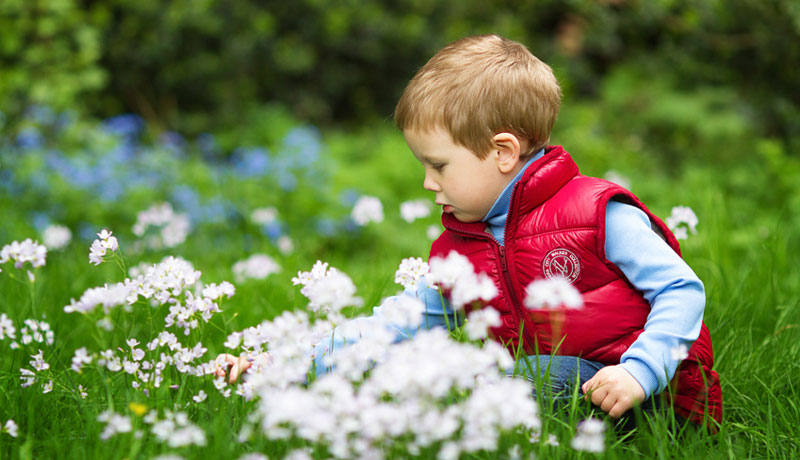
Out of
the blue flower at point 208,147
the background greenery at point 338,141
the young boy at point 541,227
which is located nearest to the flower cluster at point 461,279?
the background greenery at point 338,141

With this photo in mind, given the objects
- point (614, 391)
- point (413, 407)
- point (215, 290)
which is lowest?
point (413, 407)

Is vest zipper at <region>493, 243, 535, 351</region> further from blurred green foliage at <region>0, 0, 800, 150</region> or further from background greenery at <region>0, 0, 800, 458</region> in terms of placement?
blurred green foliage at <region>0, 0, 800, 150</region>

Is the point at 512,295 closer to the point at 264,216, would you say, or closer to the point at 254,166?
the point at 264,216

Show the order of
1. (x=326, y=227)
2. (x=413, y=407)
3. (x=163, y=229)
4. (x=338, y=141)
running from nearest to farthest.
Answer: (x=413, y=407)
(x=163, y=229)
(x=326, y=227)
(x=338, y=141)

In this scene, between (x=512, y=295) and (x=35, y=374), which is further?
(x=512, y=295)

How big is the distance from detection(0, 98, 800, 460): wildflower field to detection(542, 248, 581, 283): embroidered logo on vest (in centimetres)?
34

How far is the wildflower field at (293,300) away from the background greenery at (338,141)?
0.02 metres

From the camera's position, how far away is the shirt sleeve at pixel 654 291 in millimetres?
2039

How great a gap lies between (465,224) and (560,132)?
5.45 meters

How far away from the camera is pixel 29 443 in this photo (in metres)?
1.79

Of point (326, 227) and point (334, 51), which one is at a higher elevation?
point (334, 51)

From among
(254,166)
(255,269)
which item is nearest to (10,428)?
(255,269)

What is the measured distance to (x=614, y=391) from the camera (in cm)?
200

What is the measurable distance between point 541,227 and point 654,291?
0.39m
